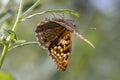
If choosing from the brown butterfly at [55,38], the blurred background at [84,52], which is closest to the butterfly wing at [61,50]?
the brown butterfly at [55,38]

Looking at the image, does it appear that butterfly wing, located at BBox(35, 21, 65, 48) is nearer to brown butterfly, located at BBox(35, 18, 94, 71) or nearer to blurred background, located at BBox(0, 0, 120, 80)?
brown butterfly, located at BBox(35, 18, 94, 71)

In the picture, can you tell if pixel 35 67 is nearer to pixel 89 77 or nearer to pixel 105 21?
pixel 89 77

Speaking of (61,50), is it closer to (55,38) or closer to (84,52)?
(55,38)

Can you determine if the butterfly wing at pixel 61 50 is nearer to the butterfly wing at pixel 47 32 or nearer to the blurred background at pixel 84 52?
the butterfly wing at pixel 47 32

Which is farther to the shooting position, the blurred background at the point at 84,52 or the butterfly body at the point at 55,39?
the blurred background at the point at 84,52

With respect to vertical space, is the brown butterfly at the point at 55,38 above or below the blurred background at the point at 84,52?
below

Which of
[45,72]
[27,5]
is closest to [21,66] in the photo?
[45,72]

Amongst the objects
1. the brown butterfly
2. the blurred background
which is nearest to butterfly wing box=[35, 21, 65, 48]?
the brown butterfly
